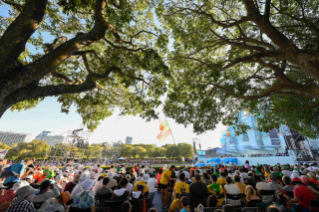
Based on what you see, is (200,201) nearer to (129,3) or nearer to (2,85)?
(2,85)

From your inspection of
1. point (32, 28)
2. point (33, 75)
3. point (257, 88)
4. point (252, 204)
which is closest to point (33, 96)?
point (33, 75)

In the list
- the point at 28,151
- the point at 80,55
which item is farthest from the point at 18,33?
the point at 28,151

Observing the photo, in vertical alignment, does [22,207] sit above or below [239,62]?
below

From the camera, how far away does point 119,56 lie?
6941mm

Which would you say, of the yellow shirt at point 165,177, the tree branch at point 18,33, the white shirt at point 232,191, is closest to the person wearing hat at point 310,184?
the white shirt at point 232,191

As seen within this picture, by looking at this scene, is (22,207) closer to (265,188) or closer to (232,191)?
(232,191)

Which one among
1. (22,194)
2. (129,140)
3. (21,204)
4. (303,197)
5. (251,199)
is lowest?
(251,199)

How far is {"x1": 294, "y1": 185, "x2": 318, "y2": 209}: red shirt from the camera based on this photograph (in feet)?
11.7

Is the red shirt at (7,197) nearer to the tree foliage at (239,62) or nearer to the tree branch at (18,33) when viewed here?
the tree branch at (18,33)

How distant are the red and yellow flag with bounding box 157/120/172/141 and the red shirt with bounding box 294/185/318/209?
16.9m

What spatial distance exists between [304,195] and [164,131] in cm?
1751

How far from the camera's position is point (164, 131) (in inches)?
819

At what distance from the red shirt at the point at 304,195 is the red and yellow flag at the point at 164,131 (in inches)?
663

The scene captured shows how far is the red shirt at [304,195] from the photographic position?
3.55m
